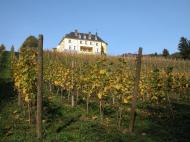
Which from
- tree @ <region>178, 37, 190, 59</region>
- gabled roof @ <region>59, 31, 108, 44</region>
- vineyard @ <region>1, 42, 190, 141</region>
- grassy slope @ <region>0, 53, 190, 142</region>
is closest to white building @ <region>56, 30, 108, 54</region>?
gabled roof @ <region>59, 31, 108, 44</region>

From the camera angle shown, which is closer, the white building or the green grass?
the green grass

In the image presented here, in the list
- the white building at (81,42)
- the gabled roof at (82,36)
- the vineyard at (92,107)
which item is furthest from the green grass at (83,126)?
the gabled roof at (82,36)

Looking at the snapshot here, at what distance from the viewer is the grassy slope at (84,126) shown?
574 inches

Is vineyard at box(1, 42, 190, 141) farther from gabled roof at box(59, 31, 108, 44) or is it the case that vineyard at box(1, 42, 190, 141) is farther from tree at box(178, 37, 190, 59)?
gabled roof at box(59, 31, 108, 44)

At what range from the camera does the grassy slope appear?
14570 millimetres

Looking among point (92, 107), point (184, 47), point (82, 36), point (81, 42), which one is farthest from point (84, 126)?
point (82, 36)

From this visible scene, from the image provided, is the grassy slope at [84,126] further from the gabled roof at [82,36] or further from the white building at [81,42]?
the gabled roof at [82,36]

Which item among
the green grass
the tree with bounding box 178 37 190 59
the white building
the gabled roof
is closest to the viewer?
the green grass

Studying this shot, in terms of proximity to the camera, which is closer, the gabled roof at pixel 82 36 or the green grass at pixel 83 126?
the green grass at pixel 83 126

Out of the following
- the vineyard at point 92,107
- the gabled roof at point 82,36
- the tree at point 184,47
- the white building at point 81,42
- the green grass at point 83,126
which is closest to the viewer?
the green grass at point 83,126

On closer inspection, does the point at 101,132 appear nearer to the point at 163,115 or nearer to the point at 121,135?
the point at 121,135

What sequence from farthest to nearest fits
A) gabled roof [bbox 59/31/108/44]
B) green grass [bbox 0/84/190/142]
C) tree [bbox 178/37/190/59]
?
gabled roof [bbox 59/31/108/44] → tree [bbox 178/37/190/59] → green grass [bbox 0/84/190/142]

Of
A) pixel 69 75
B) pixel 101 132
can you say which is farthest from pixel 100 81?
pixel 69 75

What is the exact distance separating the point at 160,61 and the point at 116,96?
45.1 meters
